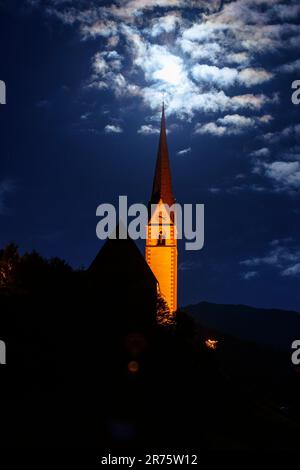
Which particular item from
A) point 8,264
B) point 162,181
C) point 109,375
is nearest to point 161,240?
point 162,181

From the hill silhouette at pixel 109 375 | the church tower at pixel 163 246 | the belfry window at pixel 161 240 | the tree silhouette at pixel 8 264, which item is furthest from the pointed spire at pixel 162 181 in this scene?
the hill silhouette at pixel 109 375

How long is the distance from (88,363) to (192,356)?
31.7 feet

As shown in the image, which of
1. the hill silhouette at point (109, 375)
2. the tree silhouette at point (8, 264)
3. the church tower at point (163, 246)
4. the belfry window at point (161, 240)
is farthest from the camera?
the belfry window at point (161, 240)

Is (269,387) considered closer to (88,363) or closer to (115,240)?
(115,240)

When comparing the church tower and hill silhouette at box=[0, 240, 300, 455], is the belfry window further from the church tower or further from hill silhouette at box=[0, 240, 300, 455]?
hill silhouette at box=[0, 240, 300, 455]

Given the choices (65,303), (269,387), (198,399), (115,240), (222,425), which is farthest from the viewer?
(269,387)

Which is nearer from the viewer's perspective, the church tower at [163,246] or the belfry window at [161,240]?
the church tower at [163,246]

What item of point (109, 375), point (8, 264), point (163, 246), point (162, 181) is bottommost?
point (109, 375)

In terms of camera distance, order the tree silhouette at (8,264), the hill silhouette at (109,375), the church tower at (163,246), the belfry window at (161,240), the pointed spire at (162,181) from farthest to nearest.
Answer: the pointed spire at (162,181) → the belfry window at (161,240) → the church tower at (163,246) → the tree silhouette at (8,264) → the hill silhouette at (109,375)

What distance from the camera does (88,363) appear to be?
29.2m

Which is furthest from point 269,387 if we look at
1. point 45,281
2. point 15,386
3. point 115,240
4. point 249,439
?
point 15,386

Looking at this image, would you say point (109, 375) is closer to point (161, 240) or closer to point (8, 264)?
point (8, 264)

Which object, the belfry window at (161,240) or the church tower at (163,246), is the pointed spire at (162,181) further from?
the belfry window at (161,240)

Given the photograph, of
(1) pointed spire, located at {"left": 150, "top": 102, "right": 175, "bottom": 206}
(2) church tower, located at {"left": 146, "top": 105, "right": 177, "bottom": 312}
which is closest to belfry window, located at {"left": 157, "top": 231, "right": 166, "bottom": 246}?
(2) church tower, located at {"left": 146, "top": 105, "right": 177, "bottom": 312}
